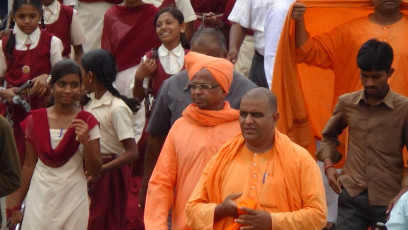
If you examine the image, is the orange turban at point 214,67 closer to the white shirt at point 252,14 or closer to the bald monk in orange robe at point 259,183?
the bald monk in orange robe at point 259,183

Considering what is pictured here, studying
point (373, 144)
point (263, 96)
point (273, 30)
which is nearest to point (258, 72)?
point (273, 30)

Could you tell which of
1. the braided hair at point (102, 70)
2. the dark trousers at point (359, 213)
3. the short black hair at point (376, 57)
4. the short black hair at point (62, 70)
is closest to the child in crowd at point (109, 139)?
the braided hair at point (102, 70)

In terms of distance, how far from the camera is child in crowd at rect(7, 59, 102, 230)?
10125 millimetres

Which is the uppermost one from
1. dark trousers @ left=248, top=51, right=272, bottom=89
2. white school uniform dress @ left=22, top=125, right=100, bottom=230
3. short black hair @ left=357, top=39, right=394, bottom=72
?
short black hair @ left=357, top=39, right=394, bottom=72

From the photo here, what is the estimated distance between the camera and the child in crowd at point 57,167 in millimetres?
10125

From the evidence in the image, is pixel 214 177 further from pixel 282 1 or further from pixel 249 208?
pixel 282 1

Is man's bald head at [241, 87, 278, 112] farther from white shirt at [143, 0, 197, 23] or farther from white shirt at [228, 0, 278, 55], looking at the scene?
white shirt at [143, 0, 197, 23]

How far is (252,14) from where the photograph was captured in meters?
12.7

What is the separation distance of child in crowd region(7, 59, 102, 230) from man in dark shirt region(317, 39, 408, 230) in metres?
1.94

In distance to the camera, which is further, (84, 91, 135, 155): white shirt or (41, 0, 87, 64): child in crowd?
(41, 0, 87, 64): child in crowd

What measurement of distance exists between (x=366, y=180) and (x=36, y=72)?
3771 millimetres

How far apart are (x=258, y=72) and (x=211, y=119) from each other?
10.4ft

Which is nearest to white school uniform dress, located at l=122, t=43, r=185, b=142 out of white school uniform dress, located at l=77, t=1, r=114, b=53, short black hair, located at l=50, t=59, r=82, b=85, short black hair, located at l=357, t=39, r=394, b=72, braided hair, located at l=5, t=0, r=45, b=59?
braided hair, located at l=5, t=0, r=45, b=59

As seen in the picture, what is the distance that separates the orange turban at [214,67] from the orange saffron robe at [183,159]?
21cm
